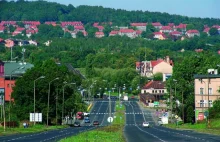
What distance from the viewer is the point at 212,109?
104 m

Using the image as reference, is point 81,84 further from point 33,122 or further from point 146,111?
point 33,122

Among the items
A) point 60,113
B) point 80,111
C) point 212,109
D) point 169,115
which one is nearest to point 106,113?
point 80,111

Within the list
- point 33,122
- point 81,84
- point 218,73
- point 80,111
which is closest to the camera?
point 33,122

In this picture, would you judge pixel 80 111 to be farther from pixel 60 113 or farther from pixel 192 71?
pixel 60 113

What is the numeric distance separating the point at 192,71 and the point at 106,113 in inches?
1069

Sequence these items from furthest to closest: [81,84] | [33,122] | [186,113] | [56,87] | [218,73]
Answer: [81,84]
[218,73]
[186,113]
[56,87]
[33,122]

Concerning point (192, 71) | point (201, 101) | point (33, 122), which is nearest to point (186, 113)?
point (201, 101)

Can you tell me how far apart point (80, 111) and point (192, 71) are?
22.8 meters

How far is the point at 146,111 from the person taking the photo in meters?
163

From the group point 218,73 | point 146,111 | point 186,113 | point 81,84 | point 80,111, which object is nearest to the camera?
point 186,113

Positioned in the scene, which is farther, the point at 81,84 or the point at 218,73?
the point at 81,84

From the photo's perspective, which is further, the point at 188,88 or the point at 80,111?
the point at 80,111

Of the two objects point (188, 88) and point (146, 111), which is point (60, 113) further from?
point (146, 111)

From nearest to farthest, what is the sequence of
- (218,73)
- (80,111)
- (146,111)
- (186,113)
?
(186,113) → (218,73) → (80,111) → (146,111)
